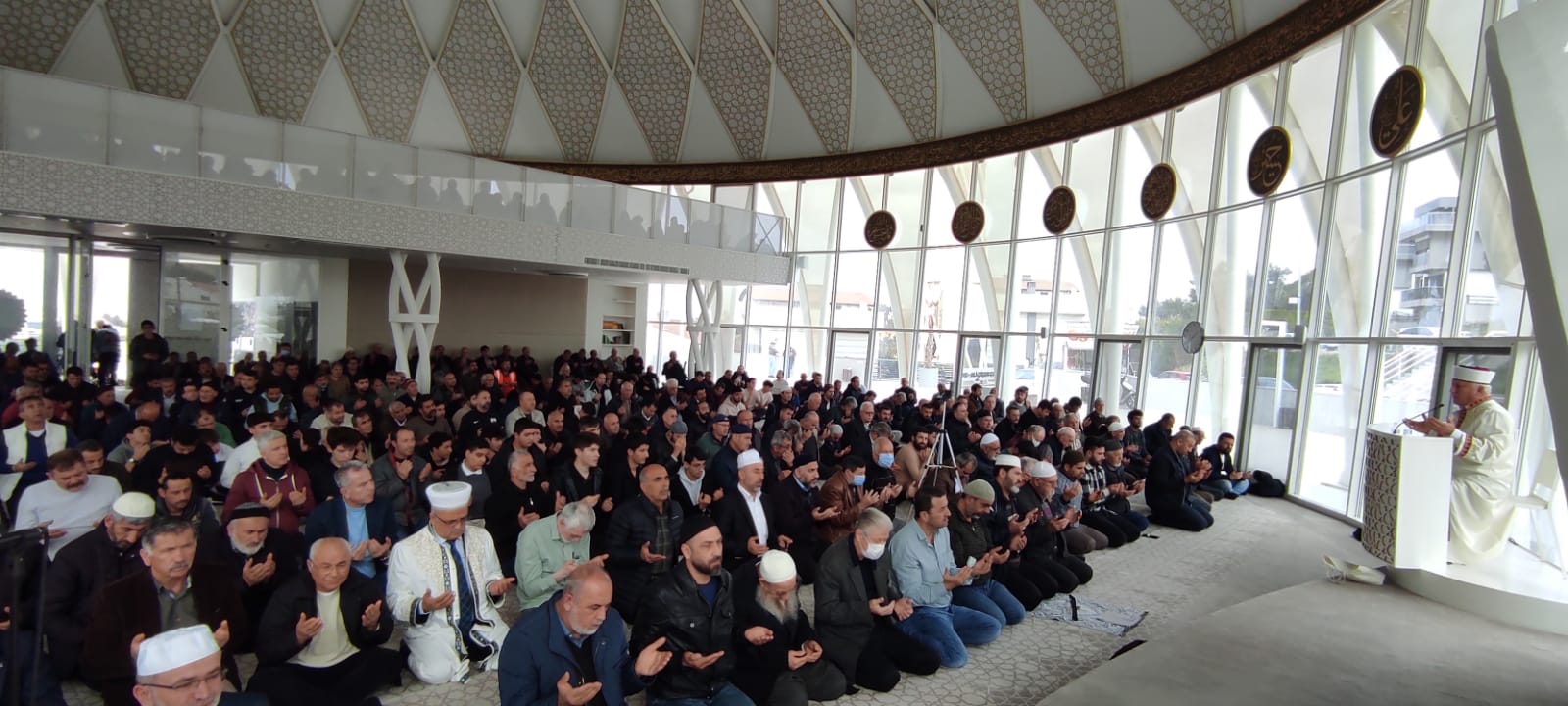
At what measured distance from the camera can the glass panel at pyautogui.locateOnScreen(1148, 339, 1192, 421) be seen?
11445mm

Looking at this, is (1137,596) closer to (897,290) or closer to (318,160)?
(318,160)

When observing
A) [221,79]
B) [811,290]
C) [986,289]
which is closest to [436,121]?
[221,79]

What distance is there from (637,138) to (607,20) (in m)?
2.88

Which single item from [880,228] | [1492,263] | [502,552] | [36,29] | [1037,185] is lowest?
[502,552]

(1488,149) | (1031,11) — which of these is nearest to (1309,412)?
(1488,149)

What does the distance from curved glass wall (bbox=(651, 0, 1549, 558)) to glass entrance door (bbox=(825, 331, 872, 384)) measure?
0.18ft

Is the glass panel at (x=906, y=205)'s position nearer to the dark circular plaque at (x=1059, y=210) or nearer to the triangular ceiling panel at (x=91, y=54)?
the dark circular plaque at (x=1059, y=210)

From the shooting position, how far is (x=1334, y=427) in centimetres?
862

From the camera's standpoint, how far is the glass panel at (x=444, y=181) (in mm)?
10750

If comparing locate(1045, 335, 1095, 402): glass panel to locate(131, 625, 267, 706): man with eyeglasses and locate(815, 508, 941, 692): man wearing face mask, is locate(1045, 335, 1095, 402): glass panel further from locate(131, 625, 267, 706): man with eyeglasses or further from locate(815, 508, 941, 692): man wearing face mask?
locate(131, 625, 267, 706): man with eyeglasses

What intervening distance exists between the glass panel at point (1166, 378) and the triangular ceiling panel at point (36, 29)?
21.4m

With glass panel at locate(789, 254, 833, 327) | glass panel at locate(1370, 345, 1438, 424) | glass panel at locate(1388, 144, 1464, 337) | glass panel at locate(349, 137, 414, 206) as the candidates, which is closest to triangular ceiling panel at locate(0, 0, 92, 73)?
glass panel at locate(349, 137, 414, 206)

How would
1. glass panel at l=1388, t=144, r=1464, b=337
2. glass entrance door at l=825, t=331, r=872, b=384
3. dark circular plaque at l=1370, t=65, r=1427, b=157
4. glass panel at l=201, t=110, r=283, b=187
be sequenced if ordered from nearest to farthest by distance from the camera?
glass panel at l=1388, t=144, r=1464, b=337 → dark circular plaque at l=1370, t=65, r=1427, b=157 → glass panel at l=201, t=110, r=283, b=187 → glass entrance door at l=825, t=331, r=872, b=384

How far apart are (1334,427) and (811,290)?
38.8ft
